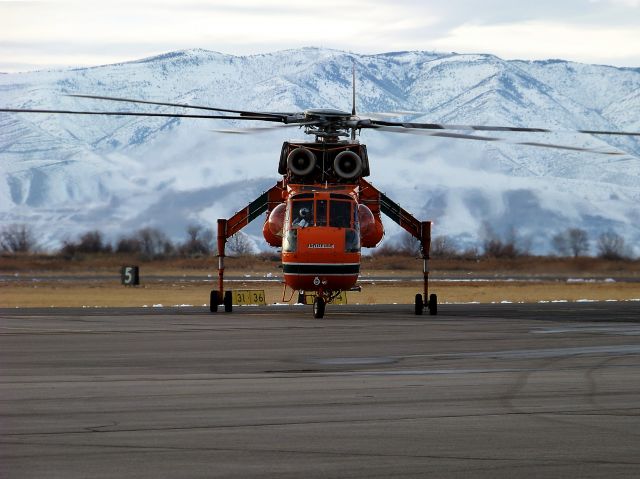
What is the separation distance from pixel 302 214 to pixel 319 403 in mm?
18623

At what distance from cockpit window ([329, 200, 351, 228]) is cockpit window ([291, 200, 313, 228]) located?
0.53m

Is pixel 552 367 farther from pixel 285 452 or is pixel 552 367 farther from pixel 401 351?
pixel 285 452

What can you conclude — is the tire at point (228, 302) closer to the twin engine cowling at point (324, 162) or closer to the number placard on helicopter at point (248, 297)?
the twin engine cowling at point (324, 162)

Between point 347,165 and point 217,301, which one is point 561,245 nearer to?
point 217,301

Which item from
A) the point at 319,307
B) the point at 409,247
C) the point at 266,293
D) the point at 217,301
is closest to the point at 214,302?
the point at 217,301

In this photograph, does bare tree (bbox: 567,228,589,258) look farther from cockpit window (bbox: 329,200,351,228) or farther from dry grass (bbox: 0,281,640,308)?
cockpit window (bbox: 329,200,351,228)

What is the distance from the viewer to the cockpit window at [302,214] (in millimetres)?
32375

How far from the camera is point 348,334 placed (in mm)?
26016

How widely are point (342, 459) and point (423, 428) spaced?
5.95 feet

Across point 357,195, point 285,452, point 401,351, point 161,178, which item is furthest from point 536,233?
point 285,452

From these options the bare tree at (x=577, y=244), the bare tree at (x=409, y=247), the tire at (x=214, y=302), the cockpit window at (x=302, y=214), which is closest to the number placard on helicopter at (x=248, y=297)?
the tire at (x=214, y=302)

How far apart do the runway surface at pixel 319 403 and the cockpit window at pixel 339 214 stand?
6082mm

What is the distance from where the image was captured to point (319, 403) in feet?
46.0

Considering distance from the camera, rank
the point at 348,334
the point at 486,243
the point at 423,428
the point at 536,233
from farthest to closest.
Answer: the point at 536,233 < the point at 486,243 < the point at 348,334 < the point at 423,428
